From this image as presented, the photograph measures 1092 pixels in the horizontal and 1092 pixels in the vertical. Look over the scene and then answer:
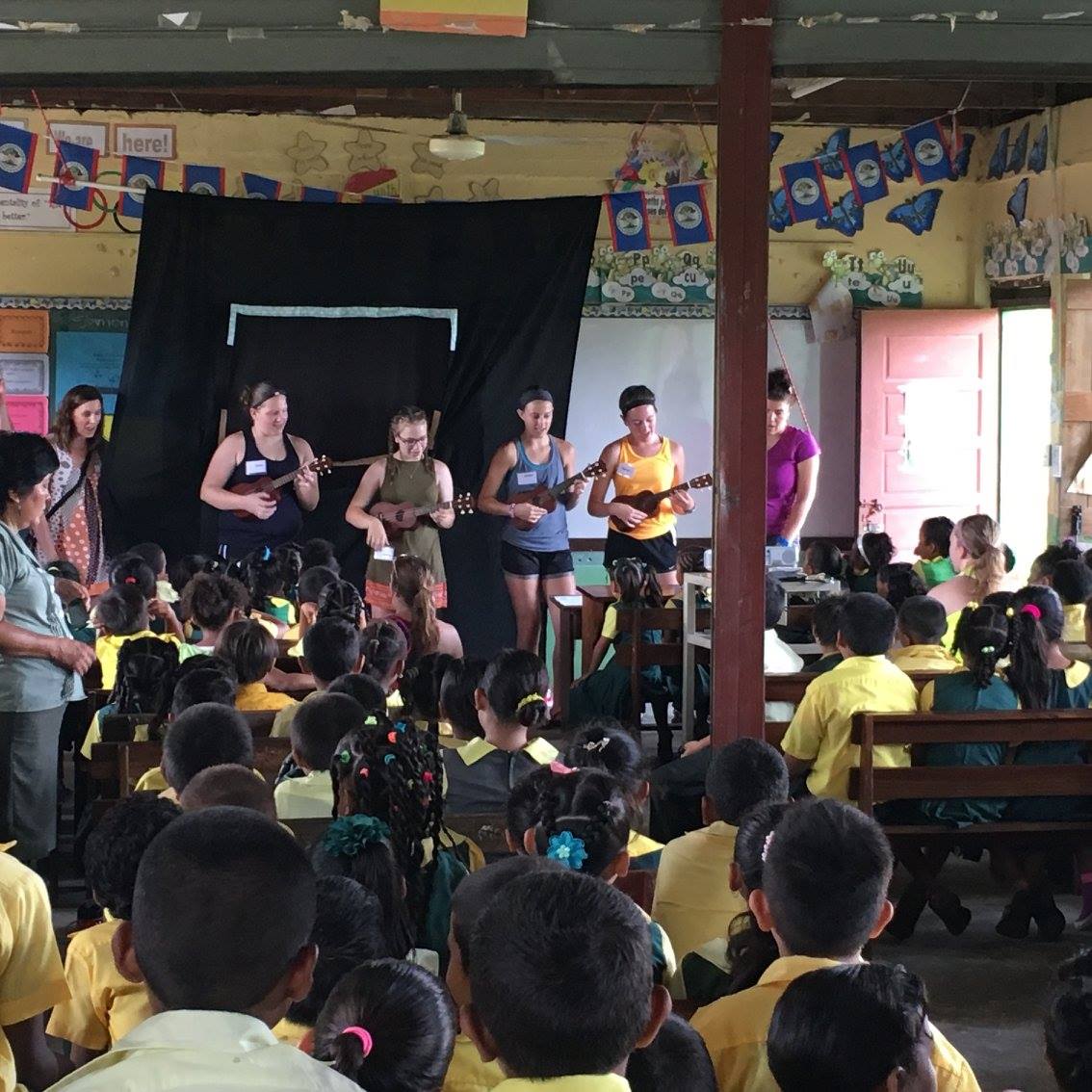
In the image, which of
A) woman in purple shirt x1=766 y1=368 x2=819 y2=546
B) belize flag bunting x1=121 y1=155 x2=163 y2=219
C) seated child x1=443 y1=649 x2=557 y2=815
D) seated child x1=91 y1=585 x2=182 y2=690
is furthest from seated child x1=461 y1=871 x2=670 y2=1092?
belize flag bunting x1=121 y1=155 x2=163 y2=219

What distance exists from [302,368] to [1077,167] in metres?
4.00

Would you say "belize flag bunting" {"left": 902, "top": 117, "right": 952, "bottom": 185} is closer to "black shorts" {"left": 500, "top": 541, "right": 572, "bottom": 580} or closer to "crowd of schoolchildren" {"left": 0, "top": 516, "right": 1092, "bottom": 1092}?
"black shorts" {"left": 500, "top": 541, "right": 572, "bottom": 580}

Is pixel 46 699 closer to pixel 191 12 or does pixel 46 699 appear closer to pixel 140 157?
pixel 191 12

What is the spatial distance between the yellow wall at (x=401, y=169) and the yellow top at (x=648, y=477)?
6.26 feet

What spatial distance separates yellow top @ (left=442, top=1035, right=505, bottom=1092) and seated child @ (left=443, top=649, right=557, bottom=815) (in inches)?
58.9

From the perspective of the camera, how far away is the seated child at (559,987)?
153 cm

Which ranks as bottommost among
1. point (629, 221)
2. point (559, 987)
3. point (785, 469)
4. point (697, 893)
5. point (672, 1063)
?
point (697, 893)

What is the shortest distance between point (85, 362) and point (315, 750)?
540 cm

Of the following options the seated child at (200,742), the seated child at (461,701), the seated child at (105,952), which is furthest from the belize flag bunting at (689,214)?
the seated child at (105,952)

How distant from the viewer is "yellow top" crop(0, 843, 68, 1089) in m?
2.18

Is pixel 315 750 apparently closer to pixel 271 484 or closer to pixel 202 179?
pixel 271 484

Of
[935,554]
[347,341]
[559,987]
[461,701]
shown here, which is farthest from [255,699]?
[347,341]

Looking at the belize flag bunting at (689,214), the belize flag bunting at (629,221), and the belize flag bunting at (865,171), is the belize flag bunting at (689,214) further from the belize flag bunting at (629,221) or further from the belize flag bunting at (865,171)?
the belize flag bunting at (865,171)

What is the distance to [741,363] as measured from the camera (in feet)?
13.0
